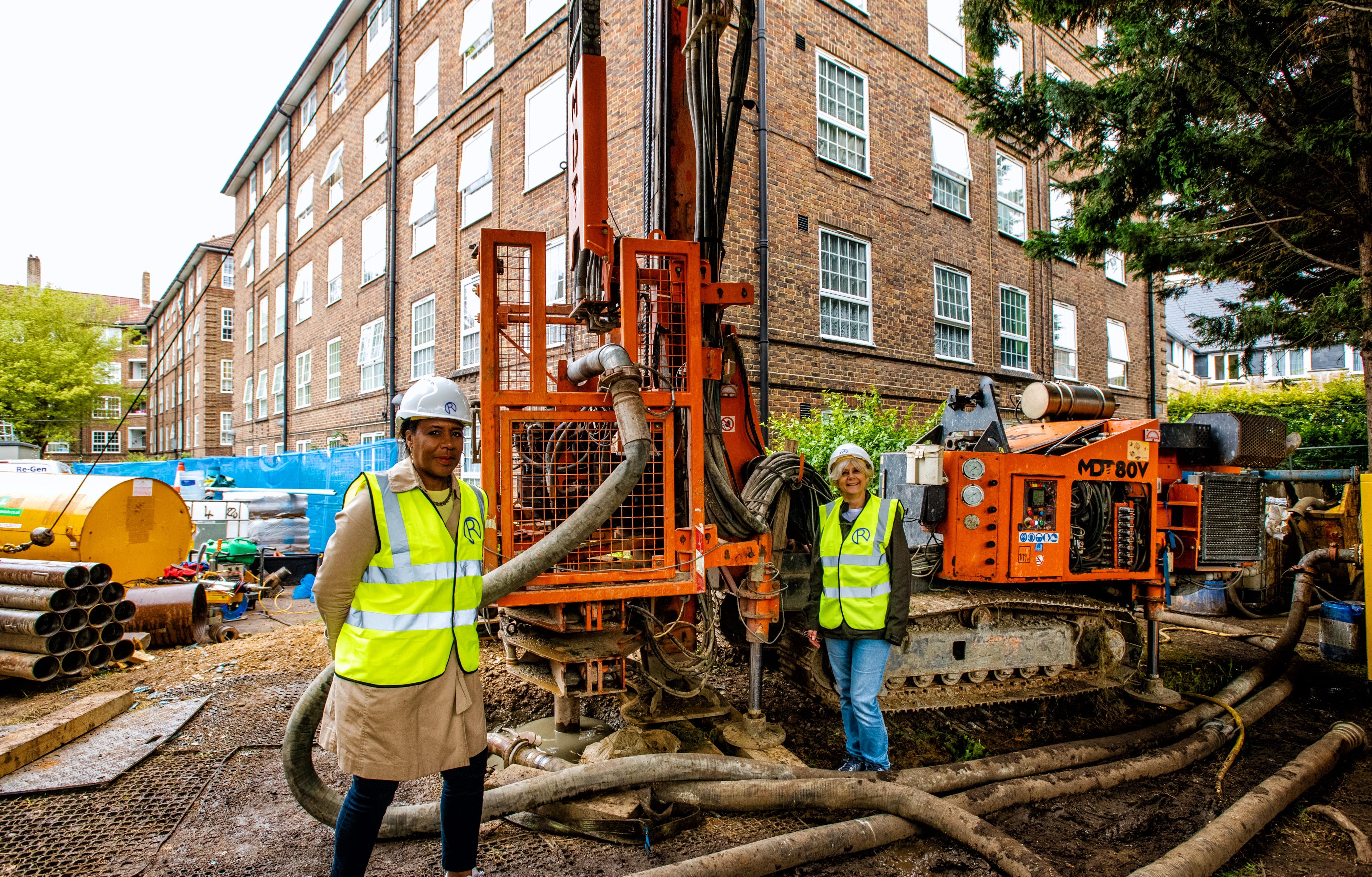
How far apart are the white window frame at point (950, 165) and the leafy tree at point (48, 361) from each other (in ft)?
114

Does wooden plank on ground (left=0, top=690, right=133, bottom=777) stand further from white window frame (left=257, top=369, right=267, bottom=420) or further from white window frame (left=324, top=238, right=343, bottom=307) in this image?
white window frame (left=257, top=369, right=267, bottom=420)

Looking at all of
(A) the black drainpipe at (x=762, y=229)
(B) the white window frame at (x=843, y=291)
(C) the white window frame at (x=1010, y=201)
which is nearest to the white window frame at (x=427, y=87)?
(A) the black drainpipe at (x=762, y=229)

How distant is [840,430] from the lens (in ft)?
31.7

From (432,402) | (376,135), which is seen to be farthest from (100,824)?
(376,135)

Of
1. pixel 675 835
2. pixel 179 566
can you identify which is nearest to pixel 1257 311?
pixel 675 835

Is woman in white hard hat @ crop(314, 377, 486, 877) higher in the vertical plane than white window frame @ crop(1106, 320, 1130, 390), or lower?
lower

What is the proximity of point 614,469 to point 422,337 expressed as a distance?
1389cm

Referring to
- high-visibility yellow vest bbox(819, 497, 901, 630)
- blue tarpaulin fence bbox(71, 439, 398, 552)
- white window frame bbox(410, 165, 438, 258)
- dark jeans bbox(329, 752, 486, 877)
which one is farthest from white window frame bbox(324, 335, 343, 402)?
dark jeans bbox(329, 752, 486, 877)

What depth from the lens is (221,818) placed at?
11.7 feet

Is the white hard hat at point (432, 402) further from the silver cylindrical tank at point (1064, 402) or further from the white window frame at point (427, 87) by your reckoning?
the white window frame at point (427, 87)

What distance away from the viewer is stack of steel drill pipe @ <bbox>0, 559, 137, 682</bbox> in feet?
18.8

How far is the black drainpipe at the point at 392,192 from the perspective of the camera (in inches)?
666

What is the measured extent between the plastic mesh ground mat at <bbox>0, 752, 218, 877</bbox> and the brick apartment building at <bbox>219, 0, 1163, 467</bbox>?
7.10 metres

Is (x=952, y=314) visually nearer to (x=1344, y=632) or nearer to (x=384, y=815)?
(x=1344, y=632)
